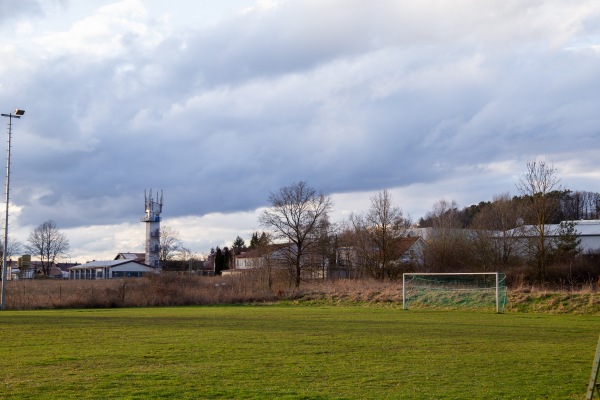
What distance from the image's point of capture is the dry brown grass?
1591 inches

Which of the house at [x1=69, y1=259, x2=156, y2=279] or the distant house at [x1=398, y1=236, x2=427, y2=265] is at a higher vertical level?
the distant house at [x1=398, y1=236, x2=427, y2=265]

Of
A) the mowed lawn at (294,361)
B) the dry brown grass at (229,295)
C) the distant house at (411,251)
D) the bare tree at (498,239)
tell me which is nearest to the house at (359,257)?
the distant house at (411,251)

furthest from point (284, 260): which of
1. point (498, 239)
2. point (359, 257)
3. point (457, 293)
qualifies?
point (457, 293)

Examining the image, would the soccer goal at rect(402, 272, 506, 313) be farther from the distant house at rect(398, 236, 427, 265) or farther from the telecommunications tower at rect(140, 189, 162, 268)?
the telecommunications tower at rect(140, 189, 162, 268)

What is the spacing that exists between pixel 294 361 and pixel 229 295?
3577 cm

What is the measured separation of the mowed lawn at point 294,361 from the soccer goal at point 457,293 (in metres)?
14.9

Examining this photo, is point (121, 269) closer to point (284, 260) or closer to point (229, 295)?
point (284, 260)

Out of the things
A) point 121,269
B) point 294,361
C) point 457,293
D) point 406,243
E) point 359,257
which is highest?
point 406,243

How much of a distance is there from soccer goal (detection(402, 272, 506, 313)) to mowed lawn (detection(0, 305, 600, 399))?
14.9 m

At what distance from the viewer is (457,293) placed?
145ft

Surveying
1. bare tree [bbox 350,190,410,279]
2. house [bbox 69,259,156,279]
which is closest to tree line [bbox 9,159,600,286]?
bare tree [bbox 350,190,410,279]

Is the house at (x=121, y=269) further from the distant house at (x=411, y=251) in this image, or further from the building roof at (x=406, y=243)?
the distant house at (x=411, y=251)

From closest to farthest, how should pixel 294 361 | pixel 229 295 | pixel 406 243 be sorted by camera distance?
pixel 294 361 < pixel 229 295 < pixel 406 243

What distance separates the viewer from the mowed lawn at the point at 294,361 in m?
11.8
